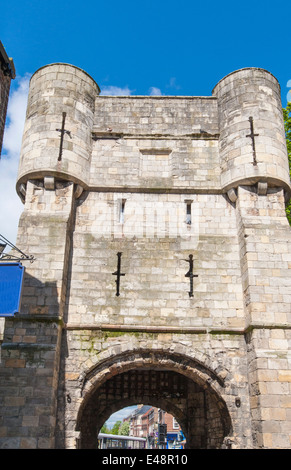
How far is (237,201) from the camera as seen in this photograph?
9.39 m

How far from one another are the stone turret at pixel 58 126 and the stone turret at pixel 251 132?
3109 millimetres

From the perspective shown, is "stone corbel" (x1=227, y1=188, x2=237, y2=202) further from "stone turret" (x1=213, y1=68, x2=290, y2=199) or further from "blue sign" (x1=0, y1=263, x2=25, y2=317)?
"blue sign" (x1=0, y1=263, x2=25, y2=317)

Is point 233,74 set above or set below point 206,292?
above

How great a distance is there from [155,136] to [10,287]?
16.5 feet

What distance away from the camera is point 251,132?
959 centimetres

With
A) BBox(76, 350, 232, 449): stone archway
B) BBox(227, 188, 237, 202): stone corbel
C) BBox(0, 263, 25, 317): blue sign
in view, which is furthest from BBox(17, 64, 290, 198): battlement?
BBox(76, 350, 232, 449): stone archway

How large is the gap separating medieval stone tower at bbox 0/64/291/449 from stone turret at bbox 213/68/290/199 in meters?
0.03

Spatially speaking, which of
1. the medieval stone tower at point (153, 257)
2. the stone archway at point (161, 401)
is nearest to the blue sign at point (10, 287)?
the medieval stone tower at point (153, 257)

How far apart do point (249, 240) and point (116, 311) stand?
2.97 m

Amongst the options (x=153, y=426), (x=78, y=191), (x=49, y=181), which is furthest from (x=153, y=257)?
(x=153, y=426)

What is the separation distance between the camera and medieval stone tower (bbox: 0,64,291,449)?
302 inches

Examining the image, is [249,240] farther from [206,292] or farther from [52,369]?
[52,369]

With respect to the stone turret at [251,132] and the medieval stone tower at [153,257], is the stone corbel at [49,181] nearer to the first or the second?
the medieval stone tower at [153,257]
